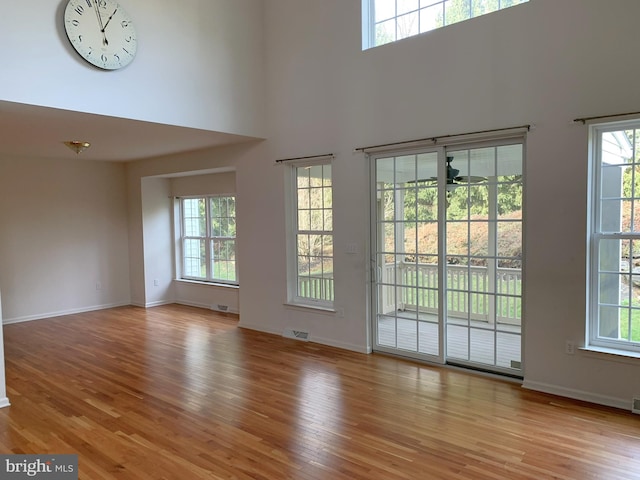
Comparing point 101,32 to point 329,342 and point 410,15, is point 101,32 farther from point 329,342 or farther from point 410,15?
point 329,342

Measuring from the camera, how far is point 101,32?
4.02m

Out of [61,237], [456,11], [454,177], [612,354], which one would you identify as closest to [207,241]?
[61,237]

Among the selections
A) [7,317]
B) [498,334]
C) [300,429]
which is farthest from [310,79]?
[7,317]

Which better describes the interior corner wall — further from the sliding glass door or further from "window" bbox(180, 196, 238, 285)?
the sliding glass door

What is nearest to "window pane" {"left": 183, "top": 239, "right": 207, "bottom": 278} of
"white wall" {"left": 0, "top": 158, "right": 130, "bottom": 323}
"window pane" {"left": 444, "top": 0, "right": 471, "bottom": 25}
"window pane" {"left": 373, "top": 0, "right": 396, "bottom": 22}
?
"white wall" {"left": 0, "top": 158, "right": 130, "bottom": 323}

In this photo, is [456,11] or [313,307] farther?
[313,307]

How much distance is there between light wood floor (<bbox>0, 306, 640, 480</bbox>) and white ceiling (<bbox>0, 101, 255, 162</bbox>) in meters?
2.38

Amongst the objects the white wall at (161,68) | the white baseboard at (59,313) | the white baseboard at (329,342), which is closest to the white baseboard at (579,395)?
the white baseboard at (329,342)

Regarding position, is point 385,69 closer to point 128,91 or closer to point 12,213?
point 128,91

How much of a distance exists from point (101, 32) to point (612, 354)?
192 inches

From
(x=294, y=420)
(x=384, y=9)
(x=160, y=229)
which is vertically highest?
(x=384, y=9)

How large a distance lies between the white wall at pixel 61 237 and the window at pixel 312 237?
150 inches

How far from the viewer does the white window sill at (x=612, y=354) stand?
3.31 m

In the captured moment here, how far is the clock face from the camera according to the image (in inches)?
152
